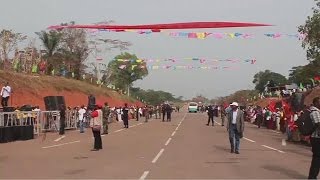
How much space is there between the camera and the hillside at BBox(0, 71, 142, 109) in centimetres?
5306

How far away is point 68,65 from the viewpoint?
7950 centimetres

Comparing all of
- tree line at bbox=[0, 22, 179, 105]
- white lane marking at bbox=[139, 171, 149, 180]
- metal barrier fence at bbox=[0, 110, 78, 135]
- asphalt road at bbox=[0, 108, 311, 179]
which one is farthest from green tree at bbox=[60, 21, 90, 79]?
white lane marking at bbox=[139, 171, 149, 180]

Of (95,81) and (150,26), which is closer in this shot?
(150,26)

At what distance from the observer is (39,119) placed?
3022 cm

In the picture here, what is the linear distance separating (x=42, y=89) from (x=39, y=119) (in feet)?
94.7

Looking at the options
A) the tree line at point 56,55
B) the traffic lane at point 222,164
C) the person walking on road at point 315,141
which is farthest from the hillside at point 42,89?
the person walking on road at point 315,141

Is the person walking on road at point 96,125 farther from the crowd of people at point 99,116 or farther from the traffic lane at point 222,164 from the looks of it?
the traffic lane at point 222,164

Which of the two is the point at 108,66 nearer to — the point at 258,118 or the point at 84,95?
the point at 84,95

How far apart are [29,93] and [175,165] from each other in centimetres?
4260

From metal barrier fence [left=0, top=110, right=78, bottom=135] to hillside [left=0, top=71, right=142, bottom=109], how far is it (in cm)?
1366

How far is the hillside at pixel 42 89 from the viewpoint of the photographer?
2089 inches

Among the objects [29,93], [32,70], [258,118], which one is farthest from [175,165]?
[32,70]

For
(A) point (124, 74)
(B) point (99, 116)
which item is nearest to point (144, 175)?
(B) point (99, 116)

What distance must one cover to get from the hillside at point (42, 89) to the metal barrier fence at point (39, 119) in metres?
13.7
